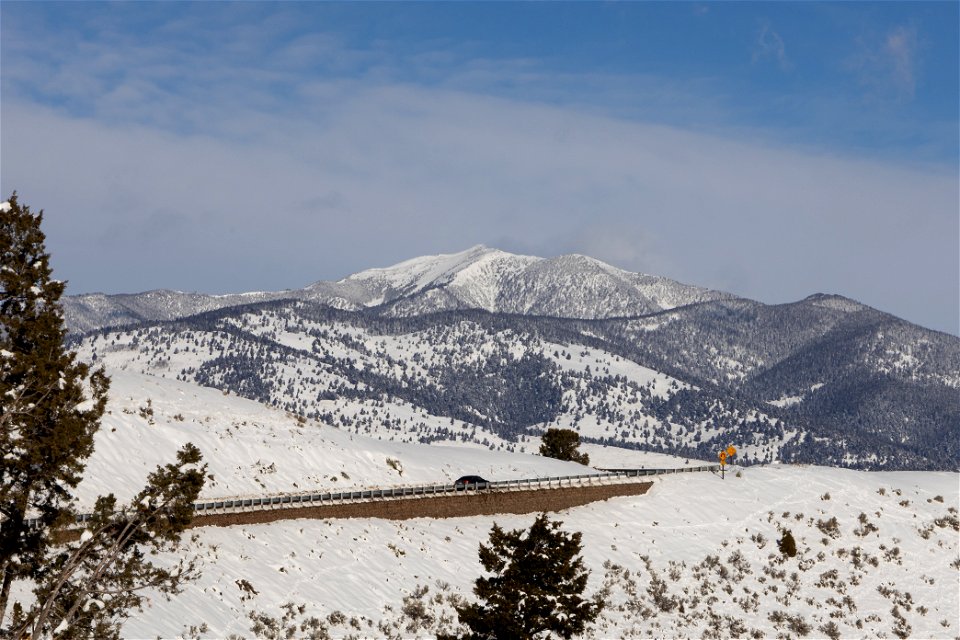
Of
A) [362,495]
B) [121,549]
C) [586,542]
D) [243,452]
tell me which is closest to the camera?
[121,549]

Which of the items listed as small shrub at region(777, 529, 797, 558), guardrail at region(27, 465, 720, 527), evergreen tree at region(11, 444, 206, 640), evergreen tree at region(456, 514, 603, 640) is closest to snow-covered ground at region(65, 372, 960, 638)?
small shrub at region(777, 529, 797, 558)

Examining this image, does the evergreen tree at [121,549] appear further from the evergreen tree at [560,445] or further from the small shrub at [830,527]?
the evergreen tree at [560,445]

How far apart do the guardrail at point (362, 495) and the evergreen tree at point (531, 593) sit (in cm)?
1674

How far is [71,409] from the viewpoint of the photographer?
26.7m

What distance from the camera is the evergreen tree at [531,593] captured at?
102 feet

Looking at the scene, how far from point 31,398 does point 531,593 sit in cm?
1488

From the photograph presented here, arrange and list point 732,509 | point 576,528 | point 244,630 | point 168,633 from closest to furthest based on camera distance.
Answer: point 168,633 → point 244,630 → point 576,528 → point 732,509

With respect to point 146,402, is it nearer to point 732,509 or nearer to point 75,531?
point 75,531

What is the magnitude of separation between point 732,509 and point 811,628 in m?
17.9

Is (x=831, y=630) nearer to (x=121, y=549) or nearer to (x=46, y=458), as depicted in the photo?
(x=121, y=549)

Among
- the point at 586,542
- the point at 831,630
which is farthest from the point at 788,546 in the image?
the point at 586,542

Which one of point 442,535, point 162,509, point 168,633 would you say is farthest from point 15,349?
point 442,535

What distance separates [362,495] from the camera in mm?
56156

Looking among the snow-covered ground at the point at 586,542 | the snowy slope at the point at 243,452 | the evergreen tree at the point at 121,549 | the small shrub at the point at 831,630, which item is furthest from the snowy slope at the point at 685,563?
the evergreen tree at the point at 121,549
